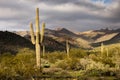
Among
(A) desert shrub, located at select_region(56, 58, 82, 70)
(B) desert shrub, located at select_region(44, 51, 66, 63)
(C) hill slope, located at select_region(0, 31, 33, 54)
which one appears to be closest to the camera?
(A) desert shrub, located at select_region(56, 58, 82, 70)

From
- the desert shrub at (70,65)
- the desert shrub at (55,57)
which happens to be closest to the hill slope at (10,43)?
the desert shrub at (55,57)

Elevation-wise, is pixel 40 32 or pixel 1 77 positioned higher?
pixel 40 32

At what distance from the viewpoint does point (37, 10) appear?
28984mm

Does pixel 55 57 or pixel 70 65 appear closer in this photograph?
pixel 70 65

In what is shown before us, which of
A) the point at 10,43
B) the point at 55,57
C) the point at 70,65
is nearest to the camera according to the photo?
the point at 70,65

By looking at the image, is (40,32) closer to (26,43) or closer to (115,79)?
(115,79)

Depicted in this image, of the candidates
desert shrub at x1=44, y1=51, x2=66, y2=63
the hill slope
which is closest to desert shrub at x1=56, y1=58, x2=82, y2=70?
desert shrub at x1=44, y1=51, x2=66, y2=63

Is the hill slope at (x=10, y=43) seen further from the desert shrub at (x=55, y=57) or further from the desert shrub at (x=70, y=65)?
the desert shrub at (x=70, y=65)

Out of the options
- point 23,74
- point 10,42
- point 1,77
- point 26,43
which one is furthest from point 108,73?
point 26,43

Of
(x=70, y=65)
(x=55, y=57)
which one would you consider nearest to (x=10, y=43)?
(x=55, y=57)

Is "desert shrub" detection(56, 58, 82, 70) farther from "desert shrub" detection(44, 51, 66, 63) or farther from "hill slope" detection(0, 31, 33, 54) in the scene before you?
"hill slope" detection(0, 31, 33, 54)

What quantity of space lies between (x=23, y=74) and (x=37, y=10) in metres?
6.84

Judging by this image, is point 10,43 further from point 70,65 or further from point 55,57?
point 70,65

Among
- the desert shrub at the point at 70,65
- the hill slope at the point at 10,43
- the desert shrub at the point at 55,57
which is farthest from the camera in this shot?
the hill slope at the point at 10,43
